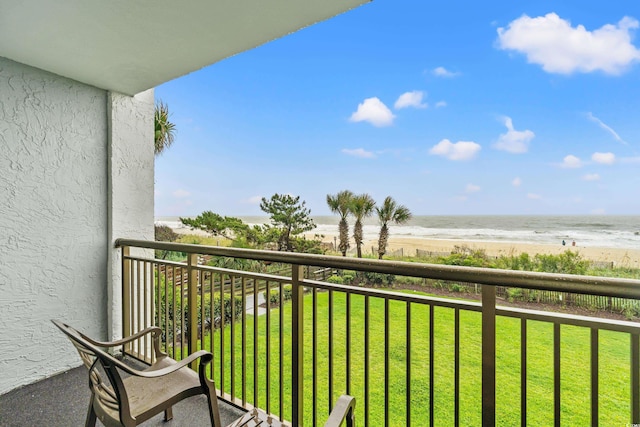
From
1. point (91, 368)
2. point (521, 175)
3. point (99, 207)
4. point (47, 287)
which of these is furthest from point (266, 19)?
point (521, 175)

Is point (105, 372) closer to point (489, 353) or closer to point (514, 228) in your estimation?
point (489, 353)

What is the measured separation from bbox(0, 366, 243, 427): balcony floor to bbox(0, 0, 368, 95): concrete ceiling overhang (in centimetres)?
232

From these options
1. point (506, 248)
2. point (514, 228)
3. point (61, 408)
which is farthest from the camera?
point (514, 228)

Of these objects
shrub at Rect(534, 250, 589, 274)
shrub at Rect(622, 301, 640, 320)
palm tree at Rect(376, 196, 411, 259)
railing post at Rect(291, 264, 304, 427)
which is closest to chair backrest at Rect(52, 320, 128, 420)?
railing post at Rect(291, 264, 304, 427)

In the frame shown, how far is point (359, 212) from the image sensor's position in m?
18.4

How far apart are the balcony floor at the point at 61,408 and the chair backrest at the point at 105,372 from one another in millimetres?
687

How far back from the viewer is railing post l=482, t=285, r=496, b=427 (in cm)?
120

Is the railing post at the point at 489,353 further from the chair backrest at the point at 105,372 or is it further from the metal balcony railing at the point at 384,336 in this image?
the chair backrest at the point at 105,372

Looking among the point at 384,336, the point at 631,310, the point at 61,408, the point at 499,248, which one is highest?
the point at 384,336

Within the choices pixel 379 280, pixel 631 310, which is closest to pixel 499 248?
pixel 631 310

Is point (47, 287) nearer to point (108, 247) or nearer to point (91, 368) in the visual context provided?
point (108, 247)

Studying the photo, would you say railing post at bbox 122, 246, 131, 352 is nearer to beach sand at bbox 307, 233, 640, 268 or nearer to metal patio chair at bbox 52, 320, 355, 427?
metal patio chair at bbox 52, 320, 355, 427

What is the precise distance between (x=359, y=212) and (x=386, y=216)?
1.63 m

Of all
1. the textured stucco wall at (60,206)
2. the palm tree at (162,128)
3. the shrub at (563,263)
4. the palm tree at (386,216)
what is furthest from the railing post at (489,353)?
the shrub at (563,263)
